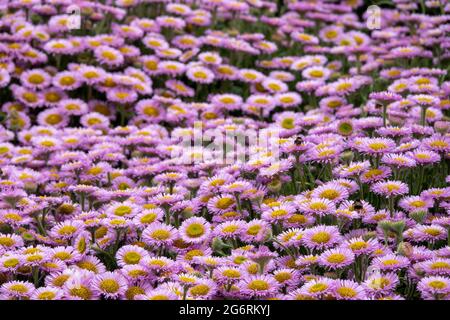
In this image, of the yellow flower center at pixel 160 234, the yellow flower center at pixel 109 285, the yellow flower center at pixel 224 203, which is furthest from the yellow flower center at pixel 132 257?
the yellow flower center at pixel 224 203

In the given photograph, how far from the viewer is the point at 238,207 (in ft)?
11.6

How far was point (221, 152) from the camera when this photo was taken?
14.4 ft

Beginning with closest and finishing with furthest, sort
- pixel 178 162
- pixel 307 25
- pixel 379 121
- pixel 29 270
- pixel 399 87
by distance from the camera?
pixel 29 270 < pixel 379 121 < pixel 178 162 < pixel 399 87 < pixel 307 25

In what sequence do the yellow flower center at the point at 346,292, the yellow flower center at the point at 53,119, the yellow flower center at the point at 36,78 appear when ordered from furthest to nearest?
the yellow flower center at the point at 36,78, the yellow flower center at the point at 53,119, the yellow flower center at the point at 346,292

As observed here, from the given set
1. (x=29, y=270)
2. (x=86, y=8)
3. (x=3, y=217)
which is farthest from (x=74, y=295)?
(x=86, y=8)

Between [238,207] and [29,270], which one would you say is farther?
[238,207]

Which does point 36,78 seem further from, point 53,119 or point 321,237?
point 321,237

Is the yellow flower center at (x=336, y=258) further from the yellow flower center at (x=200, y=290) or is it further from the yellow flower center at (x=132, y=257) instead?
the yellow flower center at (x=132, y=257)

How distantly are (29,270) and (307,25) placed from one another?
14.3ft

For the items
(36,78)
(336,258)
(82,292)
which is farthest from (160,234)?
(36,78)

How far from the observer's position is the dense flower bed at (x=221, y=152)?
9.53 feet

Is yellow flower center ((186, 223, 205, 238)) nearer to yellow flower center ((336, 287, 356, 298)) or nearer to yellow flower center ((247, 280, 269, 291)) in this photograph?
yellow flower center ((247, 280, 269, 291))
